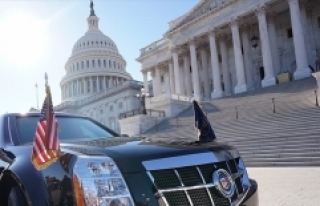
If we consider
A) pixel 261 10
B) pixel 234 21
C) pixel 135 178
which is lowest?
pixel 135 178

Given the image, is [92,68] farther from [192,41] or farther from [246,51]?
[246,51]

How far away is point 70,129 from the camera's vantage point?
4426 millimetres

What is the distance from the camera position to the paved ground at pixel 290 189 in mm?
5727

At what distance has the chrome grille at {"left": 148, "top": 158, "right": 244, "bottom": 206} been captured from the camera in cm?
235

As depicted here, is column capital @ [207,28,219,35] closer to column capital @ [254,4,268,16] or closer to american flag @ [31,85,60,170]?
column capital @ [254,4,268,16]

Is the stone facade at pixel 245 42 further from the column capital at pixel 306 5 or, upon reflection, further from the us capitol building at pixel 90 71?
the us capitol building at pixel 90 71

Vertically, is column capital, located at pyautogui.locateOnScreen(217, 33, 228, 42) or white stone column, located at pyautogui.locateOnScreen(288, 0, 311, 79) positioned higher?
column capital, located at pyautogui.locateOnScreen(217, 33, 228, 42)

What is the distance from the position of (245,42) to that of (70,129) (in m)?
35.5

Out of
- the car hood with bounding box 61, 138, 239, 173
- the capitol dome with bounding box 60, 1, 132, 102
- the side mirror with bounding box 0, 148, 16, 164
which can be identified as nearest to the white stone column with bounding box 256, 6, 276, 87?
the car hood with bounding box 61, 138, 239, 173

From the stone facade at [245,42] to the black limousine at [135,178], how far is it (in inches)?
1125

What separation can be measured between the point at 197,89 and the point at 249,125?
67.1 feet

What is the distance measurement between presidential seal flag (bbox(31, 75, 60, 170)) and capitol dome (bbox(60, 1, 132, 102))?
90562 mm

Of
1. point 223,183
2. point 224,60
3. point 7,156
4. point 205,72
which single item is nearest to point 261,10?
point 224,60

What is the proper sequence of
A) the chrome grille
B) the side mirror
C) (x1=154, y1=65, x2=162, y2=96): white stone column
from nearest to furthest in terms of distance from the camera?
the chrome grille < the side mirror < (x1=154, y1=65, x2=162, y2=96): white stone column
